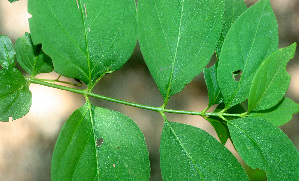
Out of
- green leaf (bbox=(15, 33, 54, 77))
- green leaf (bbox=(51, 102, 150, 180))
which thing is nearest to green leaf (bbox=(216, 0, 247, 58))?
green leaf (bbox=(51, 102, 150, 180))

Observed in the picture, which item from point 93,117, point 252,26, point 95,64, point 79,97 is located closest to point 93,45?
point 95,64

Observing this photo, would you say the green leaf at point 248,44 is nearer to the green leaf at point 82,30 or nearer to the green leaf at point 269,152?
the green leaf at point 269,152

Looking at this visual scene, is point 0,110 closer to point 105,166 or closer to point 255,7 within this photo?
point 105,166

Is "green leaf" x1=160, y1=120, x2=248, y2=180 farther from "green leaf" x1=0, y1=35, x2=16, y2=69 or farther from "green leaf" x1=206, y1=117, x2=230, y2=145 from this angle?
"green leaf" x1=0, y1=35, x2=16, y2=69

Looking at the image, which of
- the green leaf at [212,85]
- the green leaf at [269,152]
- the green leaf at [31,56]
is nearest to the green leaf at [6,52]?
the green leaf at [31,56]

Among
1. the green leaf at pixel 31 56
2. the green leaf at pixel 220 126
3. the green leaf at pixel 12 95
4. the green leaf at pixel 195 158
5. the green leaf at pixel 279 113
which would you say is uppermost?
the green leaf at pixel 31 56

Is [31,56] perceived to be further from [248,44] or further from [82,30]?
[248,44]

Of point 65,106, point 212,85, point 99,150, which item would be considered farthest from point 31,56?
point 65,106
